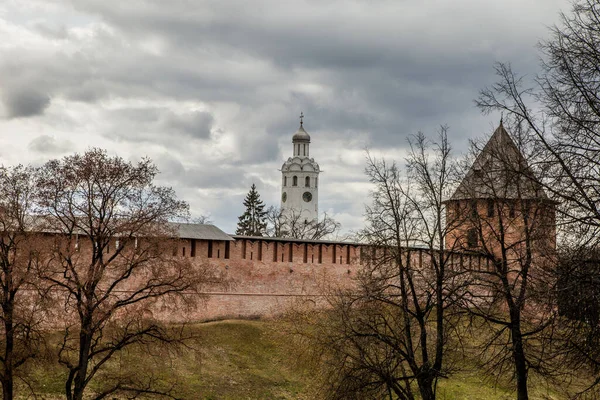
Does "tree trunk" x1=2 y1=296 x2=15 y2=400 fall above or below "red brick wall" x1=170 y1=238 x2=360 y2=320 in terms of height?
below

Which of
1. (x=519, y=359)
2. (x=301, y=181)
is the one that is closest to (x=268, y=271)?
(x=519, y=359)

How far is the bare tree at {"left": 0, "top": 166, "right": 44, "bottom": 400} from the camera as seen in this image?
50.0 ft

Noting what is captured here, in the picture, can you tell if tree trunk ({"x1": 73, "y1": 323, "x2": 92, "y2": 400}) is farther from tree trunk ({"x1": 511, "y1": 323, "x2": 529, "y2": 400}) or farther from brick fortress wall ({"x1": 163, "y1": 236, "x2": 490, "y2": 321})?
brick fortress wall ({"x1": 163, "y1": 236, "x2": 490, "y2": 321})

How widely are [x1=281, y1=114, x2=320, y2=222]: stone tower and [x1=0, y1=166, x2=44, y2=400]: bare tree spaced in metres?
51.9

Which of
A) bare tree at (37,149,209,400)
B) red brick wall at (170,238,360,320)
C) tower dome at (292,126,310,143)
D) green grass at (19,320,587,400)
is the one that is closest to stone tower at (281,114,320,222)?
tower dome at (292,126,310,143)

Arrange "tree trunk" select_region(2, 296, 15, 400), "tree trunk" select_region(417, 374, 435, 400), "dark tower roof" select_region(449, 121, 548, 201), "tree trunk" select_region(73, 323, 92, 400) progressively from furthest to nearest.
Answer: "tree trunk" select_region(73, 323, 92, 400), "tree trunk" select_region(2, 296, 15, 400), "tree trunk" select_region(417, 374, 435, 400), "dark tower roof" select_region(449, 121, 548, 201)

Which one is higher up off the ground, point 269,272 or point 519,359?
point 269,272

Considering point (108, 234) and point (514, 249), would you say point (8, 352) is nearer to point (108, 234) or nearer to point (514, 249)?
point (108, 234)

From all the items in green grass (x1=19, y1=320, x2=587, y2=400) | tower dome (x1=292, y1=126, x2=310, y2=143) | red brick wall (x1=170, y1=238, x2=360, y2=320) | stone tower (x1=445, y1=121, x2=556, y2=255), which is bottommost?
green grass (x1=19, y1=320, x2=587, y2=400)

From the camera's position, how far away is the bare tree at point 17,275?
50.0 ft

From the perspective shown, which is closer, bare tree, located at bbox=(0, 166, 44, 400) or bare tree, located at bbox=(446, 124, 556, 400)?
bare tree, located at bbox=(446, 124, 556, 400)

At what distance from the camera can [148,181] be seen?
57.0 ft

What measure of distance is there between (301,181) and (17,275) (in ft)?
178

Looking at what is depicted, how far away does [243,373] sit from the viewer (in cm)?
→ 2247
